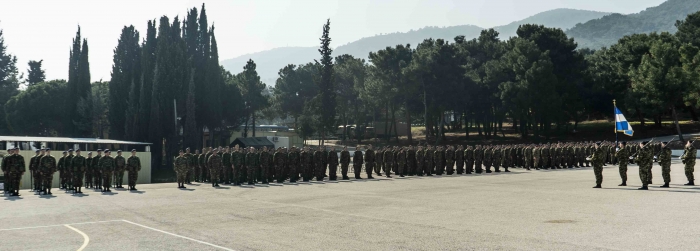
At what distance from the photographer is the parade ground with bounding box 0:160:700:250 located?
9.43 metres

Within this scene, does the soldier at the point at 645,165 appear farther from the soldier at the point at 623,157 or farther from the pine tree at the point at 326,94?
the pine tree at the point at 326,94

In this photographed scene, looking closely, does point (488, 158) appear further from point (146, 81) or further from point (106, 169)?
point (146, 81)

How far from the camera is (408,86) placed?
6119 centimetres

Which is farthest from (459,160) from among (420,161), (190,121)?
(190,121)

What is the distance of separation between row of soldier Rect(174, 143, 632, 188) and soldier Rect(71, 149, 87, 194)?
3.24m

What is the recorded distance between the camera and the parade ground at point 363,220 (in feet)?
30.9

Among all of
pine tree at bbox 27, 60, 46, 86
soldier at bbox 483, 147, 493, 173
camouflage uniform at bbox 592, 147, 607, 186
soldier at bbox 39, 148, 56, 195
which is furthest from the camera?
pine tree at bbox 27, 60, 46, 86

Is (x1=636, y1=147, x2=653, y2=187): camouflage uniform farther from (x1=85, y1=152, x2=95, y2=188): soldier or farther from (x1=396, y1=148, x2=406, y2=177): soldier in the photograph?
(x1=85, y1=152, x2=95, y2=188): soldier

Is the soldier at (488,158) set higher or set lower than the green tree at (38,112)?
lower

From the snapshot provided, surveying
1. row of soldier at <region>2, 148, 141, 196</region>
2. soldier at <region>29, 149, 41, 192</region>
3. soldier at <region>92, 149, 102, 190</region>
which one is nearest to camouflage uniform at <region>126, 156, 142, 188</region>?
row of soldier at <region>2, 148, 141, 196</region>

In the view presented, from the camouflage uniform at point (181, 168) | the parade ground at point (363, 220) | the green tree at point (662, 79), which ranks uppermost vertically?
the green tree at point (662, 79)

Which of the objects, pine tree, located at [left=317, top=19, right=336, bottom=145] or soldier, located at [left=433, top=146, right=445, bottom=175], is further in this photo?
pine tree, located at [left=317, top=19, right=336, bottom=145]

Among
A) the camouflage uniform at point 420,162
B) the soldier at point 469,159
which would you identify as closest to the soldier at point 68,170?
the camouflage uniform at point 420,162

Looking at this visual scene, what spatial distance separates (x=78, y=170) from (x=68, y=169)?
877 millimetres
